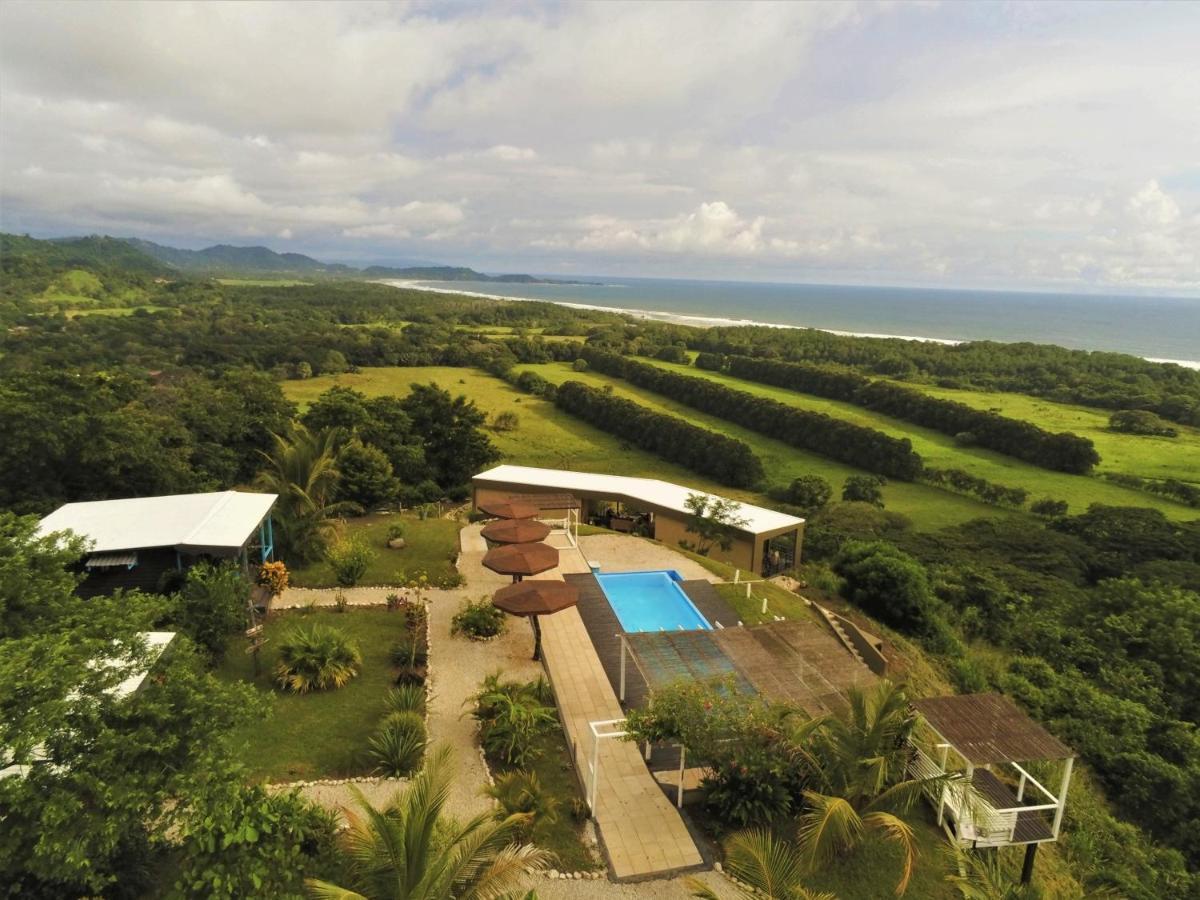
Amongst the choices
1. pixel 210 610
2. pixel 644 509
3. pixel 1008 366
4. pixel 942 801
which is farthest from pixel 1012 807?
pixel 1008 366

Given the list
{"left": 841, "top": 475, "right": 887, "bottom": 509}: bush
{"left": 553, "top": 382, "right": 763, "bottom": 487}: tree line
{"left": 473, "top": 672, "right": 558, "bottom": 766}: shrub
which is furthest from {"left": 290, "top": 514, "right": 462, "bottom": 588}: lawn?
{"left": 841, "top": 475, "right": 887, "bottom": 509}: bush

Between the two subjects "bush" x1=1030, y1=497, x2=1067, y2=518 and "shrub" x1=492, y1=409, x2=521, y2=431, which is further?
"shrub" x1=492, y1=409, x2=521, y2=431

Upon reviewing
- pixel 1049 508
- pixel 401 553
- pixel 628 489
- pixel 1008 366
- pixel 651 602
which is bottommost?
pixel 1049 508

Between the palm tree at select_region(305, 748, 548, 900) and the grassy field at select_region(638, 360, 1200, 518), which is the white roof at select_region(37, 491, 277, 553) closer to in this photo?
the palm tree at select_region(305, 748, 548, 900)

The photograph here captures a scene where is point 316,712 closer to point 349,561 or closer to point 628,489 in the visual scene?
point 349,561

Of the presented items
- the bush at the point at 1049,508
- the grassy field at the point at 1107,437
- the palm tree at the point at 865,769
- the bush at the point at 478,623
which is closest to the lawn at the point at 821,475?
the bush at the point at 1049,508
